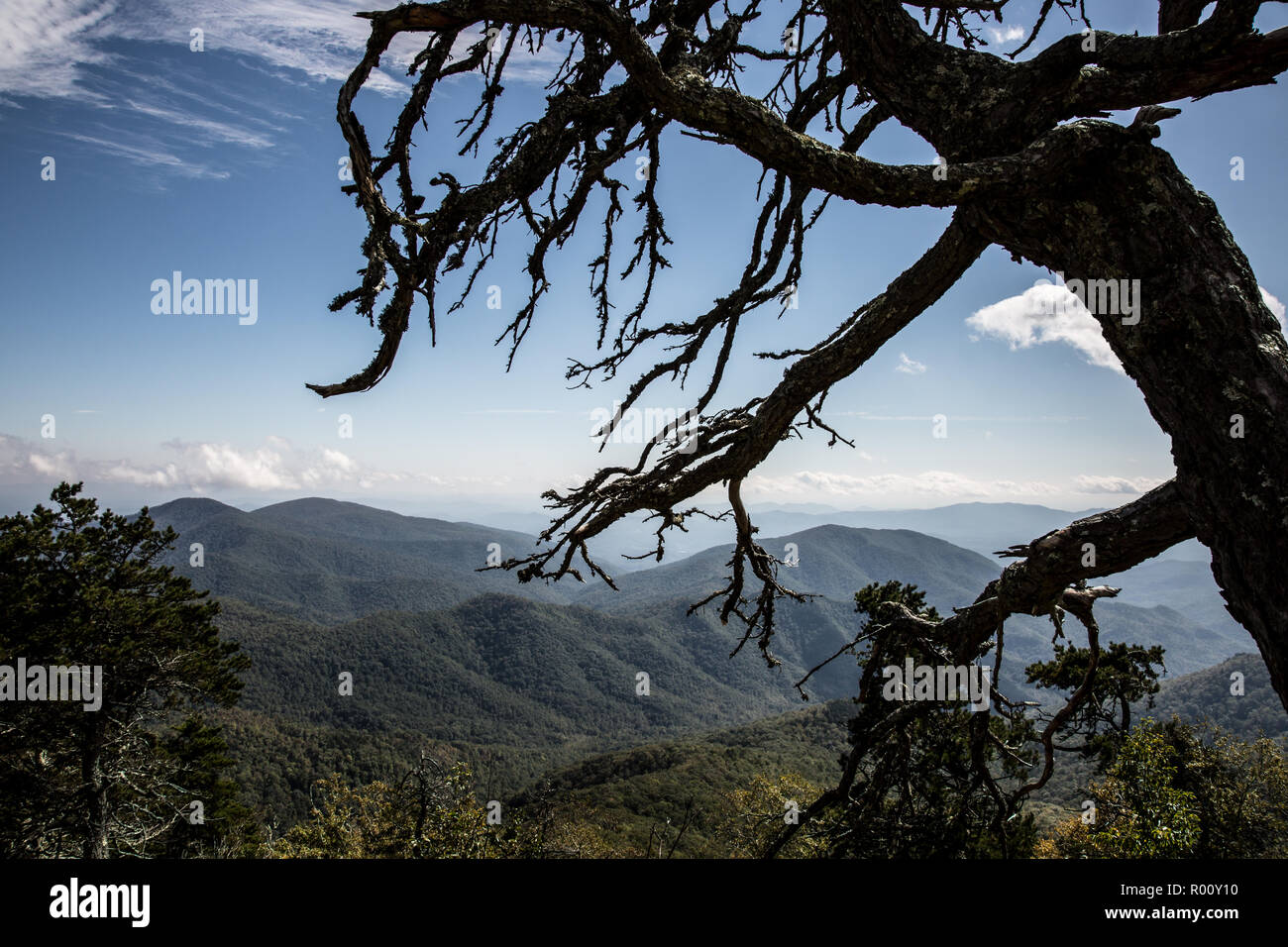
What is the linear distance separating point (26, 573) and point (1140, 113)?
2442 cm

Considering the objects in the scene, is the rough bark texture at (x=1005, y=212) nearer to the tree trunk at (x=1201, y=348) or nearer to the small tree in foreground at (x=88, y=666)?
the tree trunk at (x=1201, y=348)

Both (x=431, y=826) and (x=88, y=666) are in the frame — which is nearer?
(x=88, y=666)

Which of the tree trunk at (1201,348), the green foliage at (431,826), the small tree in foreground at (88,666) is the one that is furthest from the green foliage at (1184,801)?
the small tree in foreground at (88,666)

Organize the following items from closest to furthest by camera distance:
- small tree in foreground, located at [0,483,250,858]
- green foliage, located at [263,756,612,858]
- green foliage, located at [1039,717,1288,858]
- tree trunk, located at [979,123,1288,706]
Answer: tree trunk, located at [979,123,1288,706] → green foliage, located at [1039,717,1288,858] → green foliage, located at [263,756,612,858] → small tree in foreground, located at [0,483,250,858]

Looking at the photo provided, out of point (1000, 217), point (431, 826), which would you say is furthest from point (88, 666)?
point (1000, 217)

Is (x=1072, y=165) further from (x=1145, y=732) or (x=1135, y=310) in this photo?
(x=1145, y=732)

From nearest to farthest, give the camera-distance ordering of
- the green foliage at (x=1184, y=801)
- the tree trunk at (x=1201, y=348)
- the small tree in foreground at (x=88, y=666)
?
the tree trunk at (x=1201, y=348) < the green foliage at (x=1184, y=801) < the small tree in foreground at (x=88, y=666)

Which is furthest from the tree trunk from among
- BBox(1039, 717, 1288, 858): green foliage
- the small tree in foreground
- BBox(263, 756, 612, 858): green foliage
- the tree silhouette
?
the small tree in foreground

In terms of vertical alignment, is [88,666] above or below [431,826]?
above

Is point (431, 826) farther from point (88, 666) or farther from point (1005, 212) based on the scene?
point (1005, 212)

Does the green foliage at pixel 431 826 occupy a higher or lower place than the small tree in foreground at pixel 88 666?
lower

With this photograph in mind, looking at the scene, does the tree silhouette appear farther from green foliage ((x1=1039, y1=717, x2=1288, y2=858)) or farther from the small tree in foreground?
the small tree in foreground

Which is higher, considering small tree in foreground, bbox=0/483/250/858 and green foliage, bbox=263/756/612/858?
small tree in foreground, bbox=0/483/250/858
